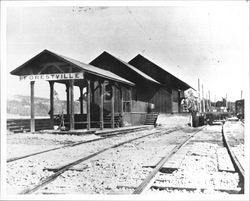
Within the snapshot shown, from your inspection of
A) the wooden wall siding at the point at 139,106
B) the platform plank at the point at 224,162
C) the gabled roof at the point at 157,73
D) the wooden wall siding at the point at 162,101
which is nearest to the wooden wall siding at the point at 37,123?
the wooden wall siding at the point at 139,106

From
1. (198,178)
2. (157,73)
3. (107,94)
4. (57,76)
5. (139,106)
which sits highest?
(157,73)

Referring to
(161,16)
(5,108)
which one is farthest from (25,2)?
(161,16)

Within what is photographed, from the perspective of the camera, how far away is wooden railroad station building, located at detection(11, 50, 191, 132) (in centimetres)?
1188

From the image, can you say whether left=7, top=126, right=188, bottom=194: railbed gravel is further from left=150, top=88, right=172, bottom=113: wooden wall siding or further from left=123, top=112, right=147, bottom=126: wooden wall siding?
left=150, top=88, right=172, bottom=113: wooden wall siding

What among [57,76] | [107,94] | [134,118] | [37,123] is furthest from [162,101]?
[57,76]

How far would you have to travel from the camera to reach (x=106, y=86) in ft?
68.8

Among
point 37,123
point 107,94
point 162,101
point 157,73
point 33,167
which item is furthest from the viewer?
point 157,73

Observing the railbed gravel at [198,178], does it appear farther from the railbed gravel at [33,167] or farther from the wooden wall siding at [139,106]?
the wooden wall siding at [139,106]

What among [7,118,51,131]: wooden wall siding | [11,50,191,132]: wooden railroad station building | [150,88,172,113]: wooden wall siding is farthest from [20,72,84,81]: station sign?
[150,88,172,113]: wooden wall siding

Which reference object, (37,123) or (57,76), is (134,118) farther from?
(57,76)

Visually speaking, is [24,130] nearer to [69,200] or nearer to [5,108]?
[5,108]

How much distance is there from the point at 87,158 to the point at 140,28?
10.6 feet

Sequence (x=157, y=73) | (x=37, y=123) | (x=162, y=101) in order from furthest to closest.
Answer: (x=157, y=73) → (x=162, y=101) → (x=37, y=123)

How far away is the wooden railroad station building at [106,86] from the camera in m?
11.9
